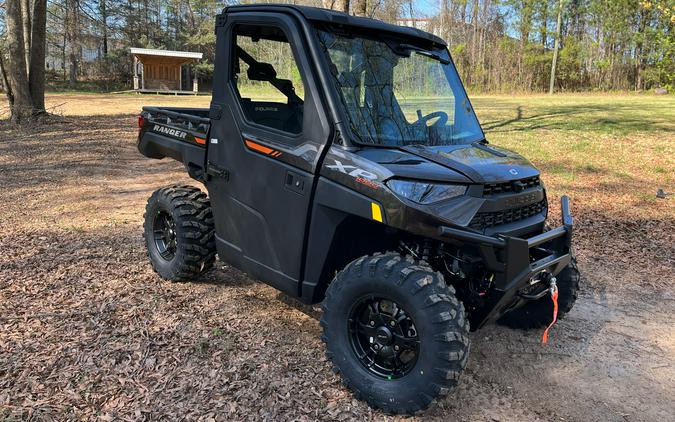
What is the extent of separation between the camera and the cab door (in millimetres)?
3332

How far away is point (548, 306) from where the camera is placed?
4.01 m

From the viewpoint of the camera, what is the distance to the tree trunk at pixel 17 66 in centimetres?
1401

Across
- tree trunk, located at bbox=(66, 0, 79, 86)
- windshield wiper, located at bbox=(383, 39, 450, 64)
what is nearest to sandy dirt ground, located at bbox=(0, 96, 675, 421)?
→ windshield wiper, located at bbox=(383, 39, 450, 64)

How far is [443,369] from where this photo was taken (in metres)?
2.78

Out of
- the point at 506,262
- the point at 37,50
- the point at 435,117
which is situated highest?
the point at 37,50

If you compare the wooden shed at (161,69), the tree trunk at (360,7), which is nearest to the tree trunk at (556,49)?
the wooden shed at (161,69)

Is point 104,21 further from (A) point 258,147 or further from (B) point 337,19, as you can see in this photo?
(B) point 337,19

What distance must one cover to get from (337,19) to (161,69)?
3843 cm

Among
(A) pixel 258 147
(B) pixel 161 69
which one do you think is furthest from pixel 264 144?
(B) pixel 161 69

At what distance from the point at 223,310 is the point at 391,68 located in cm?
221

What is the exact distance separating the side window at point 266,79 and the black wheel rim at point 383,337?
4.34 ft

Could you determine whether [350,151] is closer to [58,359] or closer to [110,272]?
[58,359]

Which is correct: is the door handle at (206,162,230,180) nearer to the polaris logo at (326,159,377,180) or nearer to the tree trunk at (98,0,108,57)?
the polaris logo at (326,159,377,180)

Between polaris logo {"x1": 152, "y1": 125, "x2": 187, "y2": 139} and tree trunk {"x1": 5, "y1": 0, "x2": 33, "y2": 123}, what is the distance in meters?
11.9
